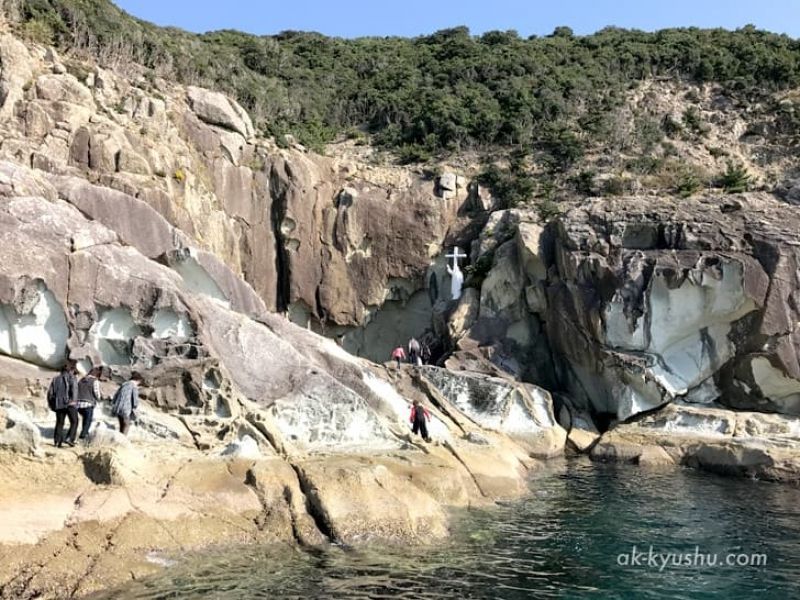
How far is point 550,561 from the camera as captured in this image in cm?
1462

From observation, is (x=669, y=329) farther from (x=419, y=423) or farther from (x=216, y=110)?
(x=216, y=110)

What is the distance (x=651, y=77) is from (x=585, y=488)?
49554 millimetres

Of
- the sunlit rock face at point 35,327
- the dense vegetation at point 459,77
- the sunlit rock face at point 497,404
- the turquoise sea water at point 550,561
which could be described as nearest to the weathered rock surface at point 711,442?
the sunlit rock face at point 497,404

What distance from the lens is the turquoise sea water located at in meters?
12.3

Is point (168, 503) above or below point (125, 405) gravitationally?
below

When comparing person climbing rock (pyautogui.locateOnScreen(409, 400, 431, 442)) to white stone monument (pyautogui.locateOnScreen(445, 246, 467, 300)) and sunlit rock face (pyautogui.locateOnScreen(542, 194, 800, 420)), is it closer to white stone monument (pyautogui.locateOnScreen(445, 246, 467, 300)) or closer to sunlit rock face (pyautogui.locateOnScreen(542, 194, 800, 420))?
sunlit rock face (pyautogui.locateOnScreen(542, 194, 800, 420))

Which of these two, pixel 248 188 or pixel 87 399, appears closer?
pixel 87 399

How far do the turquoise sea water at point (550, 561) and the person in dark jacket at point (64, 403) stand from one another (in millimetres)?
4588

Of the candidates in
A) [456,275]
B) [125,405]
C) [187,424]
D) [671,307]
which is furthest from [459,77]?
[125,405]

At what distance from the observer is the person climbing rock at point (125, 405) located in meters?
17.7

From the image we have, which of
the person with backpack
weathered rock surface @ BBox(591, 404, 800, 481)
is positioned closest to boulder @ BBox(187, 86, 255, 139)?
weathered rock surface @ BBox(591, 404, 800, 481)

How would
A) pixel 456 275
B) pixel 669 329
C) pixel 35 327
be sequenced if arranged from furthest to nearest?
pixel 456 275 → pixel 669 329 → pixel 35 327

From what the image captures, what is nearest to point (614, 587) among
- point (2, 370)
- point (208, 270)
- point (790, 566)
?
point (790, 566)

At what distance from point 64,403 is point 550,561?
10.6 m
